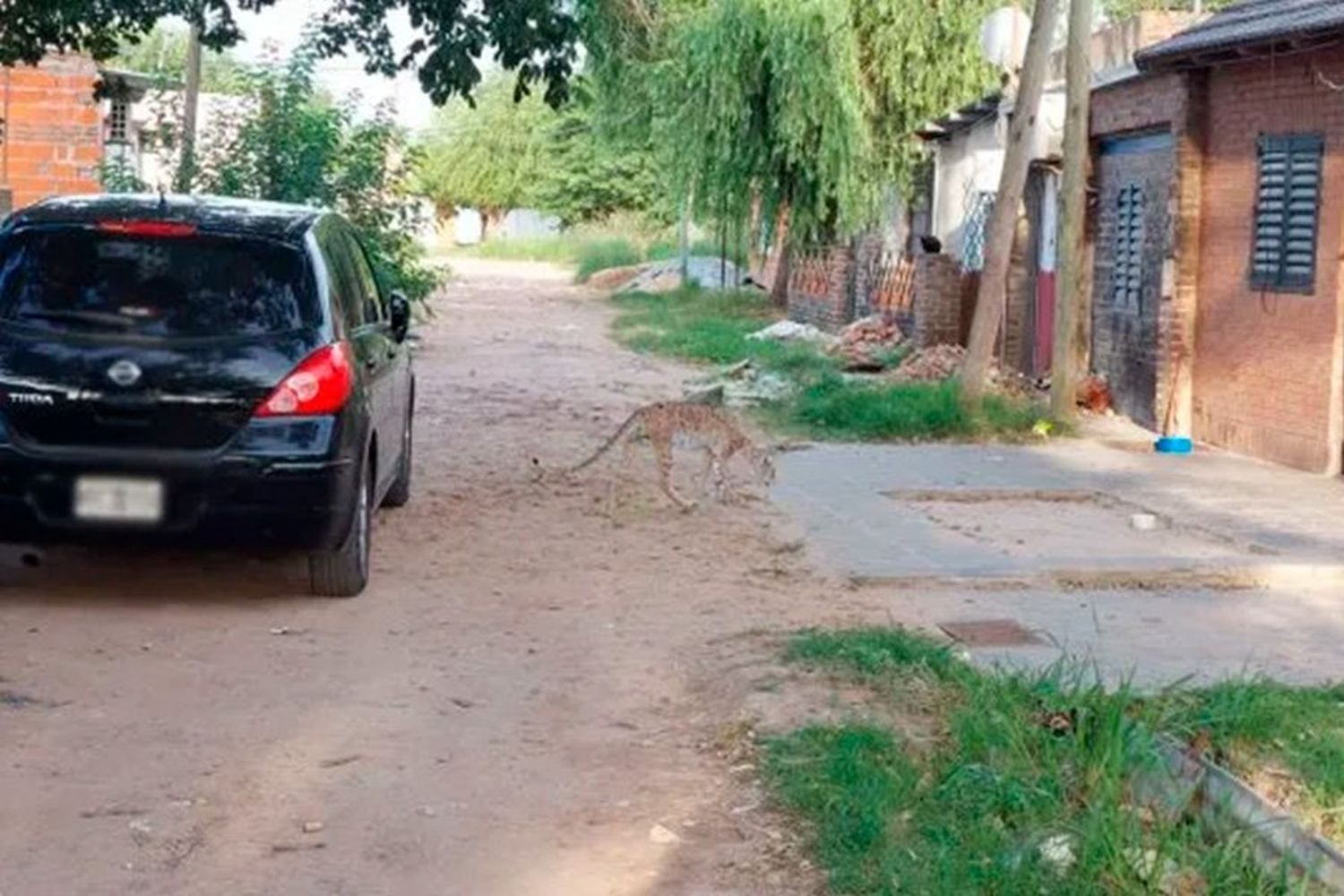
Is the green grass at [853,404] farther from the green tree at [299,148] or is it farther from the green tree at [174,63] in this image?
the green tree at [174,63]

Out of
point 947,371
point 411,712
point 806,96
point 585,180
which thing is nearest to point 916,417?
point 947,371

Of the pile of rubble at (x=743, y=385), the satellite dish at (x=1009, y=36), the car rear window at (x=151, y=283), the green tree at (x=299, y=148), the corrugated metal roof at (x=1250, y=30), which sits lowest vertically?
the pile of rubble at (x=743, y=385)

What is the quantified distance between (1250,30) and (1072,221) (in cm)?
288

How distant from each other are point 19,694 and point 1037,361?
51.5 ft

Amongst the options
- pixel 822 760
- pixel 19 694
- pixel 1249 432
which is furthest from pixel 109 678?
pixel 1249 432

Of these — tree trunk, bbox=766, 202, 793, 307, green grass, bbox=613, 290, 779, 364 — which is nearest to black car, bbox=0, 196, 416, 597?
green grass, bbox=613, 290, 779, 364

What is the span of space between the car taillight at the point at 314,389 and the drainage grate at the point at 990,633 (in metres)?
2.83

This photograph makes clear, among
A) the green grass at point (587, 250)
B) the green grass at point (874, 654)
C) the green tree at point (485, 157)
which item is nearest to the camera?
the green grass at point (874, 654)

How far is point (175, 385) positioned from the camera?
336 inches

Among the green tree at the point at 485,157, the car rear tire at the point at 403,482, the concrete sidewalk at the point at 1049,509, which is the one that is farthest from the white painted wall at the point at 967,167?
the green tree at the point at 485,157

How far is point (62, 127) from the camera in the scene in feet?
74.1

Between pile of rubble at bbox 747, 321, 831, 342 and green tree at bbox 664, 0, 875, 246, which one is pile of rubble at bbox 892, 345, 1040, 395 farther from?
green tree at bbox 664, 0, 875, 246

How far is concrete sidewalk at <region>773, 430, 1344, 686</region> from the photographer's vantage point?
8.78 m

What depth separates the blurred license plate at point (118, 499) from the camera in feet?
28.0
